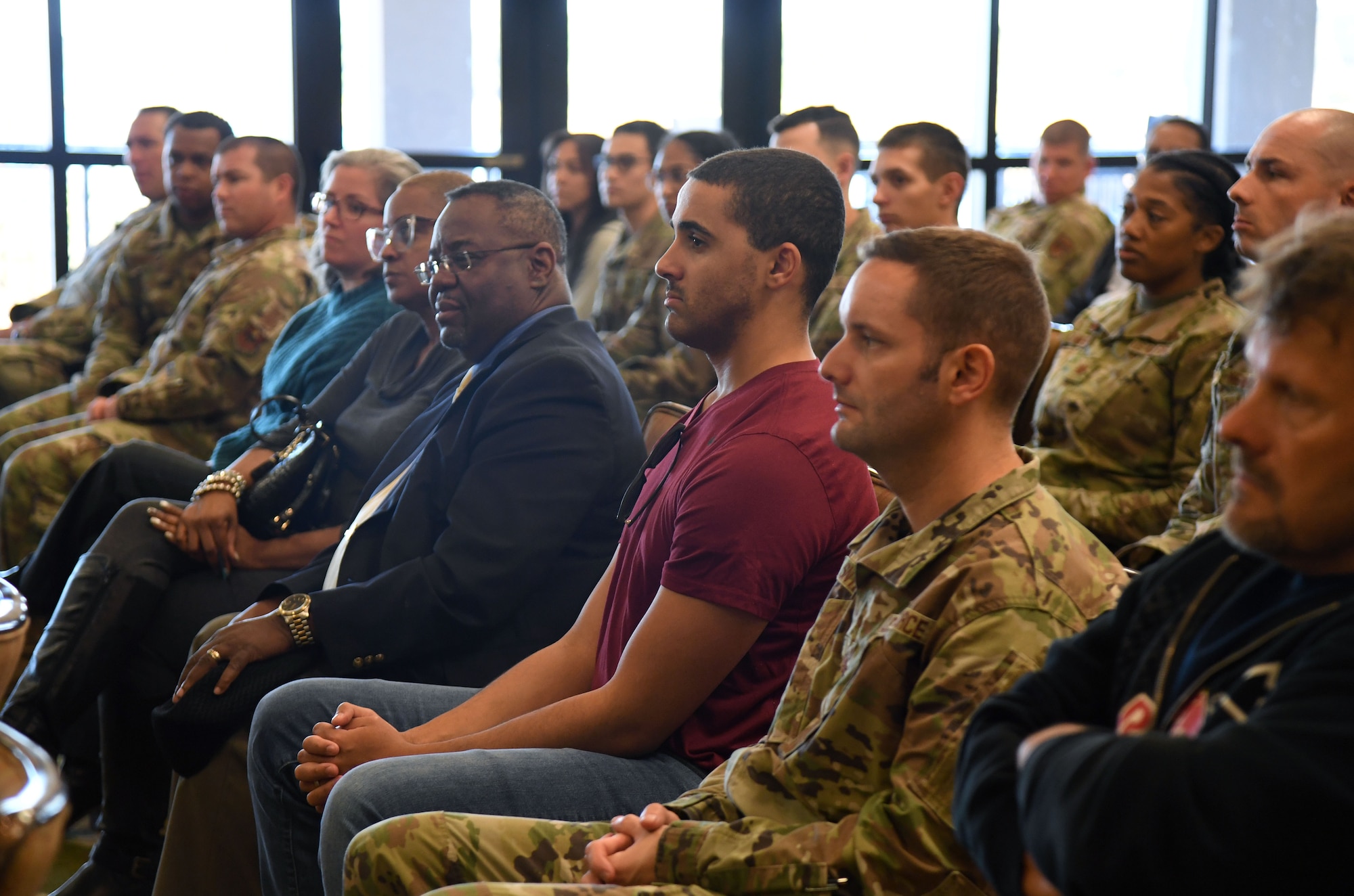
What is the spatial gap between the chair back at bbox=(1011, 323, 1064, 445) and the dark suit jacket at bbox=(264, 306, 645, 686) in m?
1.16

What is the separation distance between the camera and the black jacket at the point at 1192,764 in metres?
0.68

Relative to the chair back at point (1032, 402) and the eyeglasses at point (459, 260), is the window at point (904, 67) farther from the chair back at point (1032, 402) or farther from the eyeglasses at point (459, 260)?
the eyeglasses at point (459, 260)

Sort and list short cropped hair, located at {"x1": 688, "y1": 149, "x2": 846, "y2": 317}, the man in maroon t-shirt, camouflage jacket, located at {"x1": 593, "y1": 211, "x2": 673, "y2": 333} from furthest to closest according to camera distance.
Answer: camouflage jacket, located at {"x1": 593, "y1": 211, "x2": 673, "y2": 333}, short cropped hair, located at {"x1": 688, "y1": 149, "x2": 846, "y2": 317}, the man in maroon t-shirt

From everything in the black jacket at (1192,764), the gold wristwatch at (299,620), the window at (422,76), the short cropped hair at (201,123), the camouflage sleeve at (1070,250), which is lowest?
the gold wristwatch at (299,620)

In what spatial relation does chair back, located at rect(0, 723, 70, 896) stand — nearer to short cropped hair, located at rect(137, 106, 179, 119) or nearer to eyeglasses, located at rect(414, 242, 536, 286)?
eyeglasses, located at rect(414, 242, 536, 286)

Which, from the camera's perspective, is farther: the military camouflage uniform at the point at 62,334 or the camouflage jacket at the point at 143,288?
the military camouflage uniform at the point at 62,334

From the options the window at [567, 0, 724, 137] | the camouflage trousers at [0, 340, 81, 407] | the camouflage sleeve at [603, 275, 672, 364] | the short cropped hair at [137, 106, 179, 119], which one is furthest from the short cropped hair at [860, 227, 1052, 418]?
the window at [567, 0, 724, 137]

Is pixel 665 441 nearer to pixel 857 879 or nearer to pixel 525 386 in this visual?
pixel 525 386

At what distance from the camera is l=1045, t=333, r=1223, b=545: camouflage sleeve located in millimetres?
2311

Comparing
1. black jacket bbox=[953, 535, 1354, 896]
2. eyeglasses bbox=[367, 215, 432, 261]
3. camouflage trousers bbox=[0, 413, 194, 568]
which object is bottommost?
camouflage trousers bbox=[0, 413, 194, 568]

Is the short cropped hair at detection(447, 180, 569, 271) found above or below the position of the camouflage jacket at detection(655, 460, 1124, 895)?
above

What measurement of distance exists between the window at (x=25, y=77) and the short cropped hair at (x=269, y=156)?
2141 mm

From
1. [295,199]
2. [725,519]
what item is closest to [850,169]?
[295,199]

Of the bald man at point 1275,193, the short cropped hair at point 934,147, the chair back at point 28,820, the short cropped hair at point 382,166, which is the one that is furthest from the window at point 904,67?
the chair back at point 28,820
